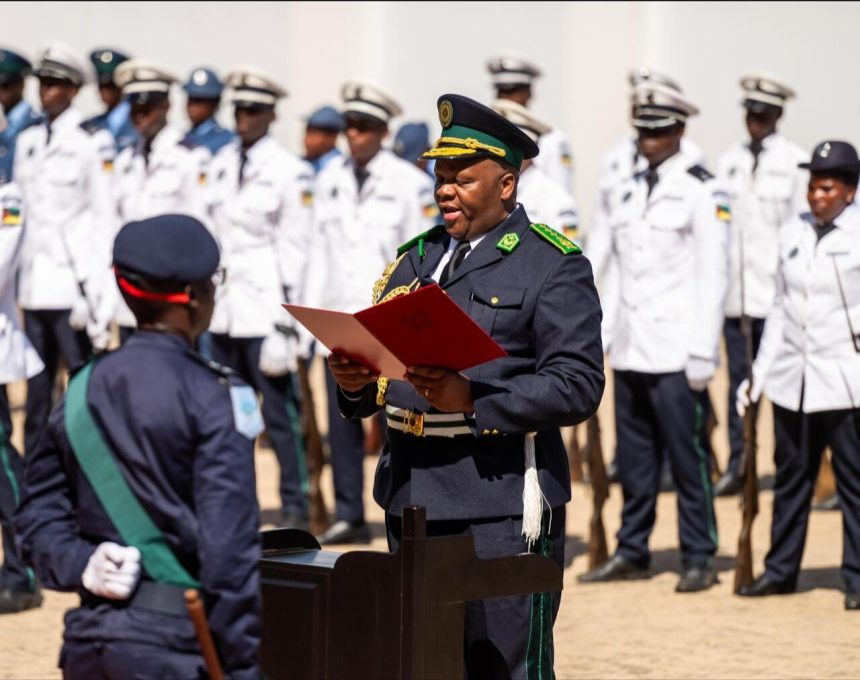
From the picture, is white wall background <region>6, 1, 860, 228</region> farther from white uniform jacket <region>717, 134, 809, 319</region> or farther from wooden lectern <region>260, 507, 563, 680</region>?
wooden lectern <region>260, 507, 563, 680</region>

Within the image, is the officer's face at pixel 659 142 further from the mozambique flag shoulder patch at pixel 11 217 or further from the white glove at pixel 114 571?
the white glove at pixel 114 571

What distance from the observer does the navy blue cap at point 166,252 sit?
4.09m

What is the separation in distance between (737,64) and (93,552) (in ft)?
47.2

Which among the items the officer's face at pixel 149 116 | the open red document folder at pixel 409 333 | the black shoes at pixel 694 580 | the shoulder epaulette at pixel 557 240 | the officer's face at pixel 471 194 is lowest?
the black shoes at pixel 694 580

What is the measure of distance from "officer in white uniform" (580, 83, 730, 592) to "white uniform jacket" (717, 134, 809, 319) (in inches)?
91.8

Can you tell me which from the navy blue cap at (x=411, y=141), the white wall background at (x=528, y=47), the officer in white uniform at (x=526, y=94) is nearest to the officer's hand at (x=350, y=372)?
the officer in white uniform at (x=526, y=94)

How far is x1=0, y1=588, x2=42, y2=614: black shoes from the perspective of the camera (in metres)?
8.20

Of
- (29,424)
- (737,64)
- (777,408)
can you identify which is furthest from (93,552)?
(737,64)

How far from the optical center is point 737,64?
58.1 feet

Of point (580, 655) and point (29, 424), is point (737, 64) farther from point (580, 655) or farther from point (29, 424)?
point (580, 655)

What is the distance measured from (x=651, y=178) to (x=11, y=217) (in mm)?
2940

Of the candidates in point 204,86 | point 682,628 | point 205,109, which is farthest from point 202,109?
point 682,628

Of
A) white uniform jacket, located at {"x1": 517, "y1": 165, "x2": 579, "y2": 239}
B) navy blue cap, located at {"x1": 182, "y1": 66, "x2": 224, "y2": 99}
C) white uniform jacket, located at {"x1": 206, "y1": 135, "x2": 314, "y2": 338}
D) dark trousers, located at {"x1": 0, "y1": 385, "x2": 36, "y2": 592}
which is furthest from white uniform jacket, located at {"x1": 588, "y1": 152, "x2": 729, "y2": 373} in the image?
navy blue cap, located at {"x1": 182, "y1": 66, "x2": 224, "y2": 99}

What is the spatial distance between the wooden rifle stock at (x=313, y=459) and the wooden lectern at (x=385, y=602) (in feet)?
16.9
